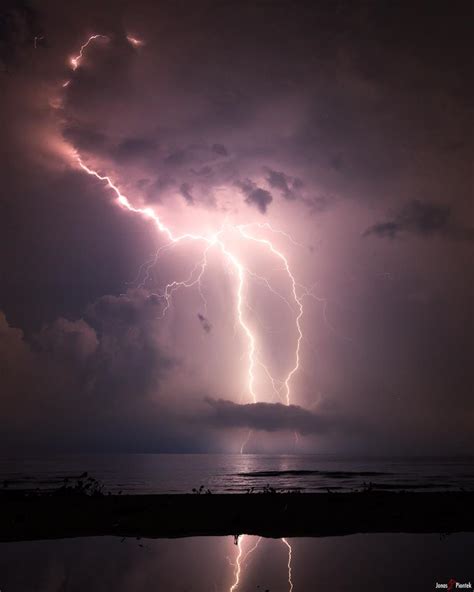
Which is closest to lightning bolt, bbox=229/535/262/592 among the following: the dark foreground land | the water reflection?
the water reflection

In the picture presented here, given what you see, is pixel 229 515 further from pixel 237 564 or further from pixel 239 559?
pixel 237 564

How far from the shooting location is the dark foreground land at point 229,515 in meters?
14.2

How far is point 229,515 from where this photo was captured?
16.3m

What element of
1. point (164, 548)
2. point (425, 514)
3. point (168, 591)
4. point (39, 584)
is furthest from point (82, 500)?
point (425, 514)

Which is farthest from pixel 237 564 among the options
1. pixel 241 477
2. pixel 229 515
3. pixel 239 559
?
pixel 241 477

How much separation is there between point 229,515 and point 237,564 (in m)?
Result: 6.41

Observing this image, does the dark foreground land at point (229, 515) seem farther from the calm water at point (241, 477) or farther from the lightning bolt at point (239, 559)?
the calm water at point (241, 477)

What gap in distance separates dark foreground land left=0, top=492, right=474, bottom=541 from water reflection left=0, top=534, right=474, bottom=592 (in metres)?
1.11

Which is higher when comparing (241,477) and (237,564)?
(241,477)

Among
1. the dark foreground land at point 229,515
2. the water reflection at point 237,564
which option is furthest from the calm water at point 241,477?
the water reflection at point 237,564

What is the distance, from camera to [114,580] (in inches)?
356

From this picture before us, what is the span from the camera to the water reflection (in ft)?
28.3

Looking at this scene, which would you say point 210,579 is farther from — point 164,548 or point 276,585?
point 164,548

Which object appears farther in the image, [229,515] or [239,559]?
[229,515]
